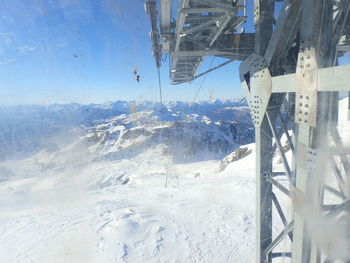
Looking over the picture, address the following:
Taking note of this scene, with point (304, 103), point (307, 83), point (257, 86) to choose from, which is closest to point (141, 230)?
point (257, 86)

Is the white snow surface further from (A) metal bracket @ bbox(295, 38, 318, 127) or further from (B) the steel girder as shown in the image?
(A) metal bracket @ bbox(295, 38, 318, 127)

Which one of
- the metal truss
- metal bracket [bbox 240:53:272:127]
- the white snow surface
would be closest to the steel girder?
metal bracket [bbox 240:53:272:127]

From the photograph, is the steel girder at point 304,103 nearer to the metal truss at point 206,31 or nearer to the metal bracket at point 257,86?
the metal bracket at point 257,86

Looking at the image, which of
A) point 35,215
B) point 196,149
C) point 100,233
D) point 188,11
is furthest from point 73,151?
point 188,11

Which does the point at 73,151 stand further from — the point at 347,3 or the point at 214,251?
the point at 347,3

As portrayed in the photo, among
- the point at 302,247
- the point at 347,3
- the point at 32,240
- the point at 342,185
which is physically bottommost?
the point at 32,240

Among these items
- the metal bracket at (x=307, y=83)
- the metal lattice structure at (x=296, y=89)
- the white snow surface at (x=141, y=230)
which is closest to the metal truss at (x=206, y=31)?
the metal lattice structure at (x=296, y=89)
